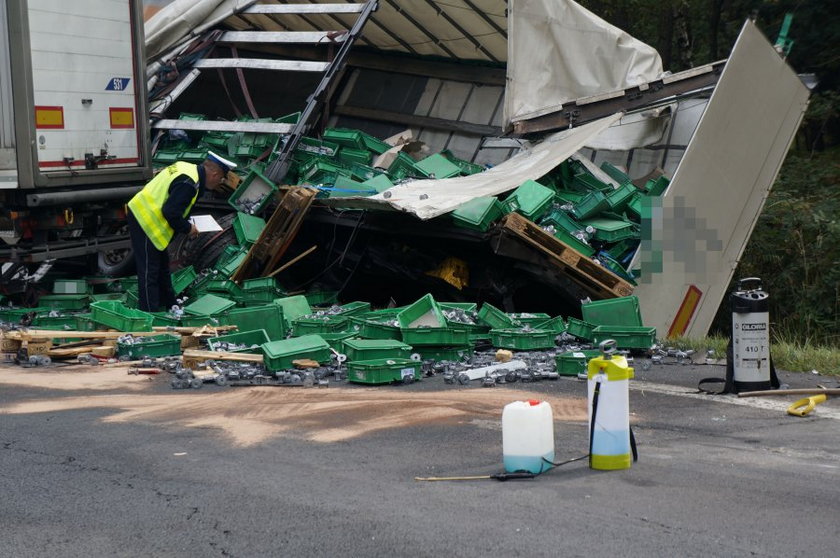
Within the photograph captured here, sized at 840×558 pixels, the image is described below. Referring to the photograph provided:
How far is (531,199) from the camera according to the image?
10336mm

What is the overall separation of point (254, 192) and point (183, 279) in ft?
4.91

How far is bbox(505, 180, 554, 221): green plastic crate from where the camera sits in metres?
10.2

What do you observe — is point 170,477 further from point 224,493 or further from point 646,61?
point 646,61

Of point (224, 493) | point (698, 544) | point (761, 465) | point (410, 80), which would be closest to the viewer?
point (698, 544)

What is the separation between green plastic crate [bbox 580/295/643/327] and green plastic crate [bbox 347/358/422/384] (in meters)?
2.06

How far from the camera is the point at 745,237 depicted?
35.9 ft

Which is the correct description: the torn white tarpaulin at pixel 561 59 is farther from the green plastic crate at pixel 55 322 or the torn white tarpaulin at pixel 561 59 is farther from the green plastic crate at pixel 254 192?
the green plastic crate at pixel 55 322

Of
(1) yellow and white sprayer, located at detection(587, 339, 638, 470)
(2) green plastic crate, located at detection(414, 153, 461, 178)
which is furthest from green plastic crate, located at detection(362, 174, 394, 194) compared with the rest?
(1) yellow and white sprayer, located at detection(587, 339, 638, 470)

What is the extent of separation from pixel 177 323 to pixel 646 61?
6258 mm

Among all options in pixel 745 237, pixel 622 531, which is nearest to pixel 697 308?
pixel 745 237

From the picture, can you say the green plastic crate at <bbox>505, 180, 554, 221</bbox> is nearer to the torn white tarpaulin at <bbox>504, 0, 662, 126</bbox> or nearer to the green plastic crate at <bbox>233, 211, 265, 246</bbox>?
the torn white tarpaulin at <bbox>504, 0, 662, 126</bbox>

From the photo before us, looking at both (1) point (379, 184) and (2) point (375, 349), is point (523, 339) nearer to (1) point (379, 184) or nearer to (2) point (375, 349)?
(2) point (375, 349)

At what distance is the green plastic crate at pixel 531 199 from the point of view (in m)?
10.2

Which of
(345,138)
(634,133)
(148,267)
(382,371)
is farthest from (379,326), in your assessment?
(345,138)
